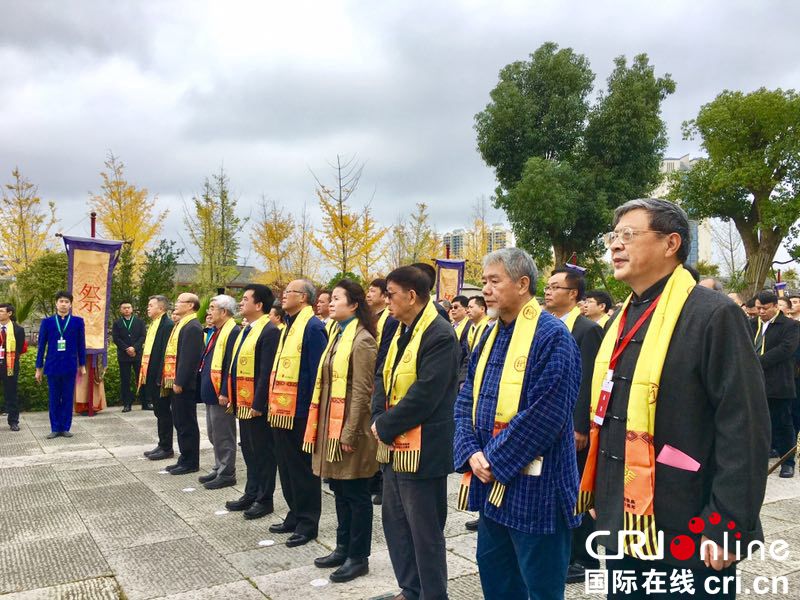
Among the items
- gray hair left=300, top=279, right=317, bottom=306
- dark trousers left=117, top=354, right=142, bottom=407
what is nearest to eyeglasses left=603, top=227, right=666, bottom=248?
gray hair left=300, top=279, right=317, bottom=306

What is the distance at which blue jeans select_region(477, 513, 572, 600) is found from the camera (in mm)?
2480

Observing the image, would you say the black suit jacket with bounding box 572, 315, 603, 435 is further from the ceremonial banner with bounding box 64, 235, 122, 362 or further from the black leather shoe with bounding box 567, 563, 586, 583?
the ceremonial banner with bounding box 64, 235, 122, 362

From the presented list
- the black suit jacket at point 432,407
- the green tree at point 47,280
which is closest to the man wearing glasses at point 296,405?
the black suit jacket at point 432,407

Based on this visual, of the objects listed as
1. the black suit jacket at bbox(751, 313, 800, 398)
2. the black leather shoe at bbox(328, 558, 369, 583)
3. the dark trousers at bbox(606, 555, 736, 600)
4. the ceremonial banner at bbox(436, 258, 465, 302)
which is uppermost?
the ceremonial banner at bbox(436, 258, 465, 302)

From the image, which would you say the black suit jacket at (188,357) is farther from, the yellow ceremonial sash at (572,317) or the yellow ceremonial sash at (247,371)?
the yellow ceremonial sash at (572,317)

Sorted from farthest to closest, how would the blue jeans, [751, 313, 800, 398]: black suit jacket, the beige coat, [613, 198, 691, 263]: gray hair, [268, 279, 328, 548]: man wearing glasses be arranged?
[751, 313, 800, 398]: black suit jacket → [268, 279, 328, 548]: man wearing glasses → the beige coat → the blue jeans → [613, 198, 691, 263]: gray hair

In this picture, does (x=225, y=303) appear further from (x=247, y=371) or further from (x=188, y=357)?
(x=247, y=371)

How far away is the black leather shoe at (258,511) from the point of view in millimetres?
5320

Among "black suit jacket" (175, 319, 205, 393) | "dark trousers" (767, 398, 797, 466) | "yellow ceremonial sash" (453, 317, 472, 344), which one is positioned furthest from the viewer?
"yellow ceremonial sash" (453, 317, 472, 344)

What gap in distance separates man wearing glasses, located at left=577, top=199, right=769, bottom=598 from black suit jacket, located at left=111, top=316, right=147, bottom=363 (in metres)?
11.0

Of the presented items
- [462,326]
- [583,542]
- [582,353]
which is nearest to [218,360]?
[462,326]

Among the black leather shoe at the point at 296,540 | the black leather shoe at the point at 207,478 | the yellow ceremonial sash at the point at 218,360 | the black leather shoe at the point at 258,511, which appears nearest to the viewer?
the black leather shoe at the point at 296,540

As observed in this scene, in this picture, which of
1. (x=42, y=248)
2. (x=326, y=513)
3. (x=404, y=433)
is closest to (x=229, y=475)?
(x=326, y=513)

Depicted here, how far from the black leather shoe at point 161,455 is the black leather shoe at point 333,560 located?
4.15 m
